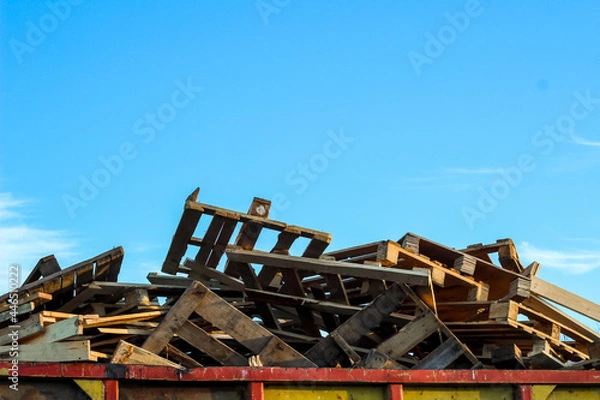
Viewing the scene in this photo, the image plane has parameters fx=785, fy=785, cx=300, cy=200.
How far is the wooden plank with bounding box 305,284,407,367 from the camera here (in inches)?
245

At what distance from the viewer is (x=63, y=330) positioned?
18.3 ft

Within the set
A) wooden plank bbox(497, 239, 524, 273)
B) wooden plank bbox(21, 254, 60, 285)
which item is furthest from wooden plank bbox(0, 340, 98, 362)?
wooden plank bbox(497, 239, 524, 273)

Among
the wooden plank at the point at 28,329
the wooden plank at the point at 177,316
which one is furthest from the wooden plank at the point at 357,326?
the wooden plank at the point at 28,329

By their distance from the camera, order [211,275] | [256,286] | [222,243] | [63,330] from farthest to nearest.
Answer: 1. [211,275]
2. [222,243]
3. [256,286]
4. [63,330]

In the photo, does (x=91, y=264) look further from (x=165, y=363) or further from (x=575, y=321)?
(x=575, y=321)

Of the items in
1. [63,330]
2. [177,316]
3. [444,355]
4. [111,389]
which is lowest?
[111,389]

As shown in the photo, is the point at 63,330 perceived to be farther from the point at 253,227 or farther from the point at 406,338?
the point at 406,338

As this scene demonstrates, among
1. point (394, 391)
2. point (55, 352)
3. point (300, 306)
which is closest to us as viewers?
point (394, 391)

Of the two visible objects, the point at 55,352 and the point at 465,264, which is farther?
the point at 465,264

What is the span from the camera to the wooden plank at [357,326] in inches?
245

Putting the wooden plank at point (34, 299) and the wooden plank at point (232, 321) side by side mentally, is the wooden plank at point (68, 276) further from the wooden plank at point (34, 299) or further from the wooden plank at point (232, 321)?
the wooden plank at point (232, 321)

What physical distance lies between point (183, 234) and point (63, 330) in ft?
5.71

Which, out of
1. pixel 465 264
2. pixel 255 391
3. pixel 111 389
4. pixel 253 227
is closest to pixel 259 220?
pixel 253 227

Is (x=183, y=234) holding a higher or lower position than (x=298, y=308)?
higher
